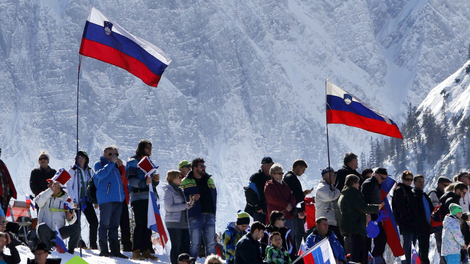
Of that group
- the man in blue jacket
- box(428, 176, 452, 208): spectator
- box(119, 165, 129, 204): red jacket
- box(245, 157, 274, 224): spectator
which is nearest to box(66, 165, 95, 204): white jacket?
box(119, 165, 129, 204): red jacket

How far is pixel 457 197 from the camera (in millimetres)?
13508

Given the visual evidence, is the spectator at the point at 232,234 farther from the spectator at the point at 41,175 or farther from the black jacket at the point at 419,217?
the spectator at the point at 41,175

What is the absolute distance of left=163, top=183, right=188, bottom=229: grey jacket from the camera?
39.7ft

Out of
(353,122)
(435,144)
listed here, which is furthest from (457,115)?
(353,122)

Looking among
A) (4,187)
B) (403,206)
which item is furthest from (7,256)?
(403,206)

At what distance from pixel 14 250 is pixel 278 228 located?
325cm

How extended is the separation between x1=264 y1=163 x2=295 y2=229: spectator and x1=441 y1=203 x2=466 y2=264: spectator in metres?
2.44

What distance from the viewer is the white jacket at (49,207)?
11844 mm

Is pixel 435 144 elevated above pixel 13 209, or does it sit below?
above

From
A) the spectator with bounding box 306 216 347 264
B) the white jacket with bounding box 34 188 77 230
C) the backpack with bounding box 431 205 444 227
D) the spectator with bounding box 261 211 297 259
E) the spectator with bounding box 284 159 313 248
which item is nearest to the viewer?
the spectator with bounding box 261 211 297 259

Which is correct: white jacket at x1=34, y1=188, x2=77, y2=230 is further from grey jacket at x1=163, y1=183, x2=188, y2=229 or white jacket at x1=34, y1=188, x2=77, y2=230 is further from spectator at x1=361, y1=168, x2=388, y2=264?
spectator at x1=361, y1=168, x2=388, y2=264

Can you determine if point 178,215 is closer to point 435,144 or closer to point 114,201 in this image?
point 114,201

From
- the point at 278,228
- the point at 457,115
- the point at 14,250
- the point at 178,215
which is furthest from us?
the point at 457,115

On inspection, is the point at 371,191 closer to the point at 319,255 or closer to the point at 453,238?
the point at 453,238
